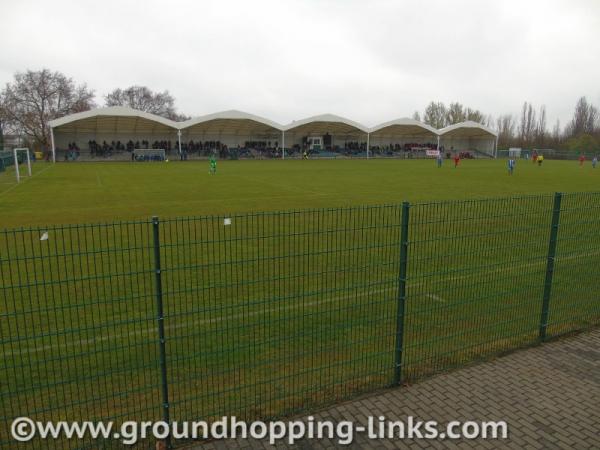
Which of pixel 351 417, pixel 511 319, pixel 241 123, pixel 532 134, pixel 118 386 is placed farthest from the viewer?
pixel 532 134

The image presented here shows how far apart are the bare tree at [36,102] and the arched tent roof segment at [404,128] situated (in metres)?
47.5

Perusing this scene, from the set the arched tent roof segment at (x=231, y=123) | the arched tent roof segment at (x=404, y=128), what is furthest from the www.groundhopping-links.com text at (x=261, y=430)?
the arched tent roof segment at (x=404, y=128)

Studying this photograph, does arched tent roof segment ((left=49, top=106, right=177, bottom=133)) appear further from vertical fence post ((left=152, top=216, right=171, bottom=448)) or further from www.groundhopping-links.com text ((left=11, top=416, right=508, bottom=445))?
vertical fence post ((left=152, top=216, right=171, bottom=448))

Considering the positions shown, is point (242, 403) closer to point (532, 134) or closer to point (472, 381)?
point (472, 381)

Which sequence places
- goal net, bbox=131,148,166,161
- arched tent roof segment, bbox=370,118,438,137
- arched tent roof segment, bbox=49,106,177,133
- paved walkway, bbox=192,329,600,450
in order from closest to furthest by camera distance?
paved walkway, bbox=192,329,600,450 < arched tent roof segment, bbox=49,106,177,133 < goal net, bbox=131,148,166,161 < arched tent roof segment, bbox=370,118,438,137

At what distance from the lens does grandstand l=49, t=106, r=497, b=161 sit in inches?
2217

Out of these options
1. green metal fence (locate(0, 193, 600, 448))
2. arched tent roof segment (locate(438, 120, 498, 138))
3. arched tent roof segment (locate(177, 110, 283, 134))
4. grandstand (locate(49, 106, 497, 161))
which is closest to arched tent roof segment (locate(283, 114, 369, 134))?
grandstand (locate(49, 106, 497, 161))

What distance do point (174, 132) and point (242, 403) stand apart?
65.2 m

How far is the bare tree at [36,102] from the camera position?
62.7 m

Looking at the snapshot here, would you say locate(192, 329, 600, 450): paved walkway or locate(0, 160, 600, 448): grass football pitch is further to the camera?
locate(0, 160, 600, 448): grass football pitch

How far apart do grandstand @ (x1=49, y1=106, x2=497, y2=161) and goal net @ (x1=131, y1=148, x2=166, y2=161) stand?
1661 mm

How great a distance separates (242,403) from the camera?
4531 millimetres

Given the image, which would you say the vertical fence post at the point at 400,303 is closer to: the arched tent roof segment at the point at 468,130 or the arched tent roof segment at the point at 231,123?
the arched tent roof segment at the point at 231,123

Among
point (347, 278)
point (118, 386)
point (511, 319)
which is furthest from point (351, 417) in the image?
point (347, 278)
